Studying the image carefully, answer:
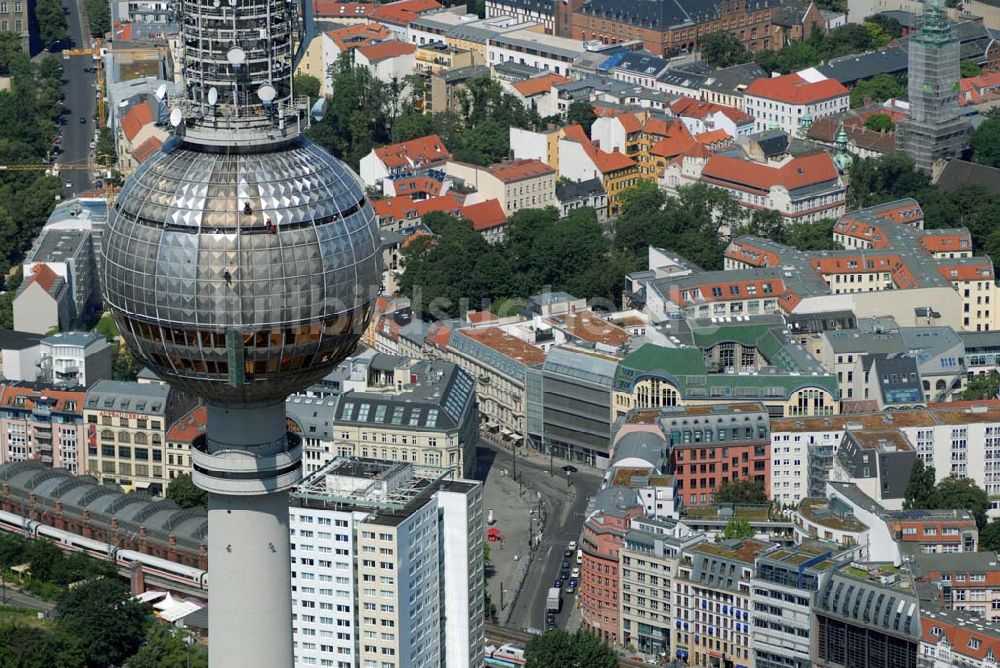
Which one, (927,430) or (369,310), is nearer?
(369,310)

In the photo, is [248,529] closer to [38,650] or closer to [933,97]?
[38,650]

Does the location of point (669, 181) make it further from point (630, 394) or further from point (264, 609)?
point (264, 609)

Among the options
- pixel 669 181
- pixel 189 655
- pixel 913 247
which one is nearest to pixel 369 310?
pixel 189 655

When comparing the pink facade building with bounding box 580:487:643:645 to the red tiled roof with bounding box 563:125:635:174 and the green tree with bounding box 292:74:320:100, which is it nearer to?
the red tiled roof with bounding box 563:125:635:174

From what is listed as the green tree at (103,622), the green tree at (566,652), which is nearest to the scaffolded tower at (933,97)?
the green tree at (566,652)

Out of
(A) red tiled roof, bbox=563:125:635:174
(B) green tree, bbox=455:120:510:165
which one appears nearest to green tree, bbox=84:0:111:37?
(B) green tree, bbox=455:120:510:165

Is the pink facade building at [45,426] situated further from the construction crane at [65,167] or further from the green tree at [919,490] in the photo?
the green tree at [919,490]
